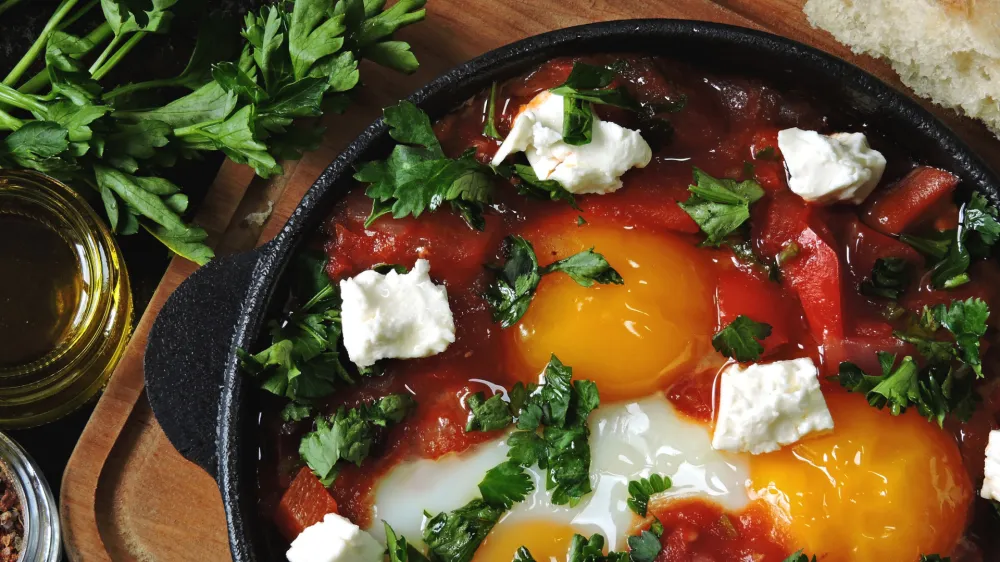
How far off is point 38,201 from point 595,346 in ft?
6.38

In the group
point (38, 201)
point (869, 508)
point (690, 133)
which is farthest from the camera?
point (38, 201)

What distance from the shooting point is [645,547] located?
7.52 ft

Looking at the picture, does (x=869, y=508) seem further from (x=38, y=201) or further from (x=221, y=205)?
(x=38, y=201)

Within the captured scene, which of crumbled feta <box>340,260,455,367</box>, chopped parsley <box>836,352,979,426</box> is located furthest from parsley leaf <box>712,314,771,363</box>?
crumbled feta <box>340,260,455,367</box>

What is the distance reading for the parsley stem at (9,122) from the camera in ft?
8.97

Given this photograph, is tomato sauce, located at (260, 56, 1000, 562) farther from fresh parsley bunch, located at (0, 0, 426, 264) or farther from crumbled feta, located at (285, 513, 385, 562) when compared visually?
fresh parsley bunch, located at (0, 0, 426, 264)

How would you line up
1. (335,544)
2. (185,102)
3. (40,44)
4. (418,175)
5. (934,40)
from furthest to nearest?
1. (40,44)
2. (185,102)
3. (934,40)
4. (418,175)
5. (335,544)

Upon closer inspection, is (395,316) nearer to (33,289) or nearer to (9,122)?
(9,122)

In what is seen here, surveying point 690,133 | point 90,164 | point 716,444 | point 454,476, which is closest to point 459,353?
point 454,476

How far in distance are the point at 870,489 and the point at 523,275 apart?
104 centimetres

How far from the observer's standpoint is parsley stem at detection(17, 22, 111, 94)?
109 inches

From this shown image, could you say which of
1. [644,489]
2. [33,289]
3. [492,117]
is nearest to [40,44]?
[33,289]

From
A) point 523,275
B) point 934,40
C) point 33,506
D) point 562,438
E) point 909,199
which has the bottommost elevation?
point 33,506

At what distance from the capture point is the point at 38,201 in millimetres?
2990
